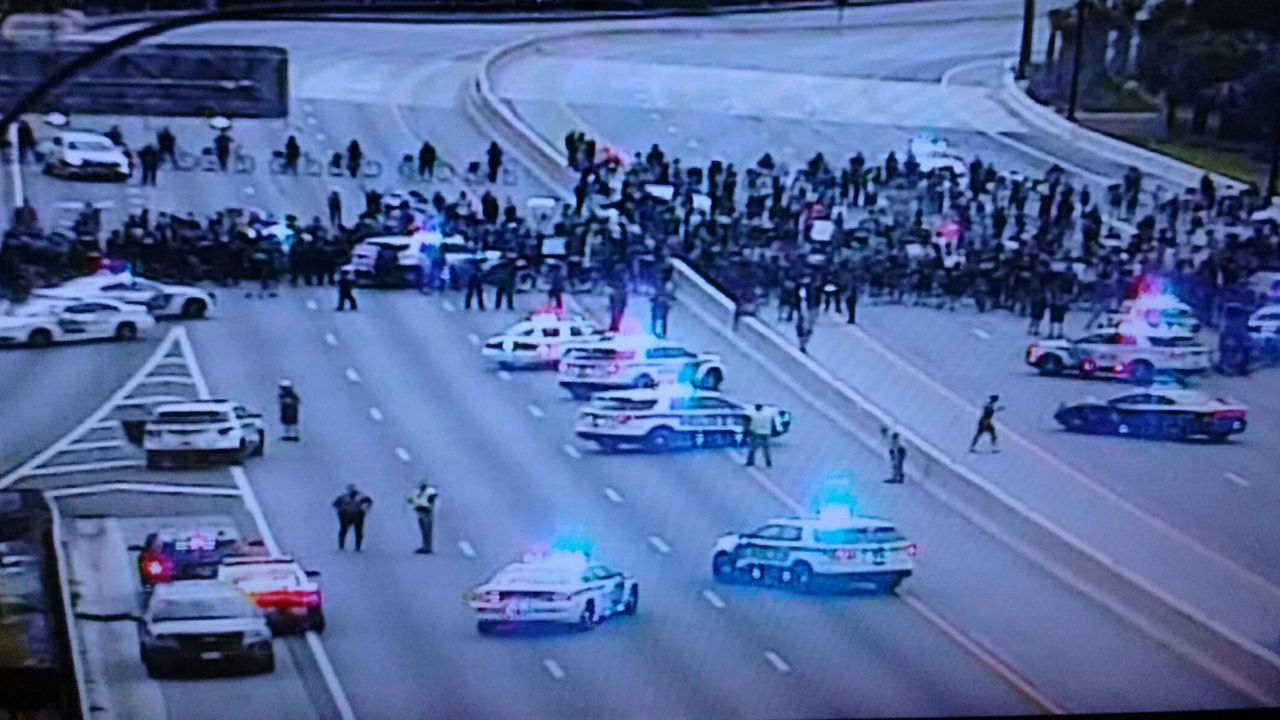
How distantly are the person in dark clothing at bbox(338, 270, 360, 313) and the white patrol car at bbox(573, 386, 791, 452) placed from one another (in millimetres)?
445

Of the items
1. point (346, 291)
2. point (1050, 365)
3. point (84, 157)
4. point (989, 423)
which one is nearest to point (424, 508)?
point (346, 291)

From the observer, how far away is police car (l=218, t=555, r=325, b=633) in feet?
11.6

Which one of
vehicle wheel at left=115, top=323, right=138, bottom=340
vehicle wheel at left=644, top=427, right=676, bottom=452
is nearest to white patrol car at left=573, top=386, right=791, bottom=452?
vehicle wheel at left=644, top=427, right=676, bottom=452

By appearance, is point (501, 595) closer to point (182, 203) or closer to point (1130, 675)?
point (182, 203)

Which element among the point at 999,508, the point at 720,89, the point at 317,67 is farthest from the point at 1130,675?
the point at 317,67

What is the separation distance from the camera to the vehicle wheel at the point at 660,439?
12.3ft

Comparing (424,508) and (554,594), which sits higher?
(424,508)

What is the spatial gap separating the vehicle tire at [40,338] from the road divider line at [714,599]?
119 cm

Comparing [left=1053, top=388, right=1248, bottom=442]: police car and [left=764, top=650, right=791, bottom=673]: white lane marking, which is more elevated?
[left=1053, top=388, right=1248, bottom=442]: police car

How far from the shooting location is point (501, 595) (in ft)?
11.9

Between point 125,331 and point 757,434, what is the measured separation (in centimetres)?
110

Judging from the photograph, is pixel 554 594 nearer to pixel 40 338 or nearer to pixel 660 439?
pixel 660 439

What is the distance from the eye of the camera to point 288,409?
3645 millimetres

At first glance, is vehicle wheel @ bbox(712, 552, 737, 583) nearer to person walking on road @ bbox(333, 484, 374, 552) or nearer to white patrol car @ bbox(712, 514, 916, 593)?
white patrol car @ bbox(712, 514, 916, 593)
